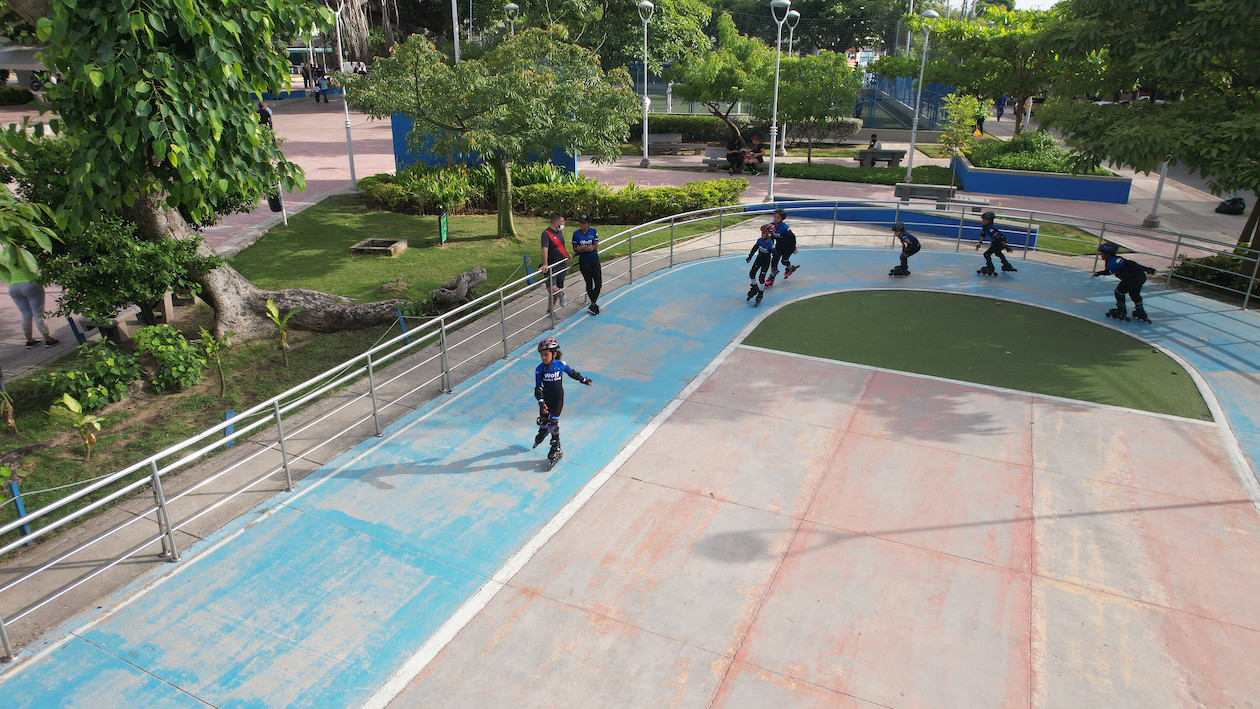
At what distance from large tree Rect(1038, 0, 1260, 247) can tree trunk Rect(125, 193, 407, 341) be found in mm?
14124

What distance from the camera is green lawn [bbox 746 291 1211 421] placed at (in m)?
10.6

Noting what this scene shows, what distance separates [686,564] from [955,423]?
464 cm

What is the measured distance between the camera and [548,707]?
539 centimetres

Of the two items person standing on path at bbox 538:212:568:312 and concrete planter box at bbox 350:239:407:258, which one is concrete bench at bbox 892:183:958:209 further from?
concrete planter box at bbox 350:239:407:258

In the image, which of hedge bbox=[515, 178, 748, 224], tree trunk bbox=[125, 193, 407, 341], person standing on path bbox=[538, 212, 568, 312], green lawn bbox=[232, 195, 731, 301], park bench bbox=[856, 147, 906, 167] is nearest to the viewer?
person standing on path bbox=[538, 212, 568, 312]

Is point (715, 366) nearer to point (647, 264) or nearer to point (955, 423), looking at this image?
point (955, 423)

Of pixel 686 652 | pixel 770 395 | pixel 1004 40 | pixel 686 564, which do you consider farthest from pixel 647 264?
pixel 1004 40

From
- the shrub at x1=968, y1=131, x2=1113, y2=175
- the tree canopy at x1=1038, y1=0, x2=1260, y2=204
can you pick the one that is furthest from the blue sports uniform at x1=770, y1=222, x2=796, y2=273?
the shrub at x1=968, y1=131, x2=1113, y2=175

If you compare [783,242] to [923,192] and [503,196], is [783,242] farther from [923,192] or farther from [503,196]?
[923,192]

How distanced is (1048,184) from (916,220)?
9.78 m

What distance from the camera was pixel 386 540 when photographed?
7184mm

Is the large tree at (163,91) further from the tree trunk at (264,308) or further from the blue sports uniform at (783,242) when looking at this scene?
the blue sports uniform at (783,242)

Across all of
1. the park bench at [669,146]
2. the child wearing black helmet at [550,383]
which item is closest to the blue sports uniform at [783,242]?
the child wearing black helmet at [550,383]

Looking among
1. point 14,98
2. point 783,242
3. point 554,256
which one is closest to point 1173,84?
point 783,242
